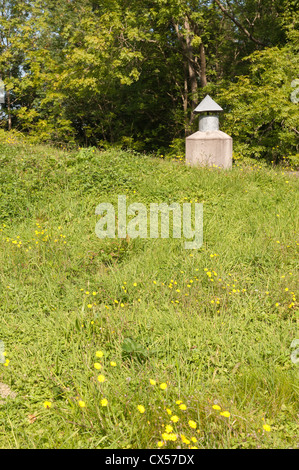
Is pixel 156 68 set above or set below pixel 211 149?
above

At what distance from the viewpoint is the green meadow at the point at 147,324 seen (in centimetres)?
234

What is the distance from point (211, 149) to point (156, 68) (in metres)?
9.16

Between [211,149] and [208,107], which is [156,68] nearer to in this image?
[208,107]

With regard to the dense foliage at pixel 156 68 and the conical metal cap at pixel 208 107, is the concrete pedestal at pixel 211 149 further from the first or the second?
the dense foliage at pixel 156 68

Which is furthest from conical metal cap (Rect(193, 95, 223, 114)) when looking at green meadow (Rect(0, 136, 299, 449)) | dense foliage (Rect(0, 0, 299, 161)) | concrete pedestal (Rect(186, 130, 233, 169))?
green meadow (Rect(0, 136, 299, 449))

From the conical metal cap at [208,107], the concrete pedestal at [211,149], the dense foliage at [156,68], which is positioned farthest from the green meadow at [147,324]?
the dense foliage at [156,68]

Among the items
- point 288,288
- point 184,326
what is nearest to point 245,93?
point 288,288

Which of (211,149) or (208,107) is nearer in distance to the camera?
(211,149)

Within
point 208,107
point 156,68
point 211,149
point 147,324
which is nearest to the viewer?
point 147,324

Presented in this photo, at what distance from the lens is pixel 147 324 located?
11.0 feet

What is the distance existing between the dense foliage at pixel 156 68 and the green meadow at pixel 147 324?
515 cm

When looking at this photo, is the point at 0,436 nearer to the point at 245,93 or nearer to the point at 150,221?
the point at 150,221

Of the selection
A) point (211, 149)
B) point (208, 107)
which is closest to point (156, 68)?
point (208, 107)

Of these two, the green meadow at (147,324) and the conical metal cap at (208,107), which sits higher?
the conical metal cap at (208,107)
